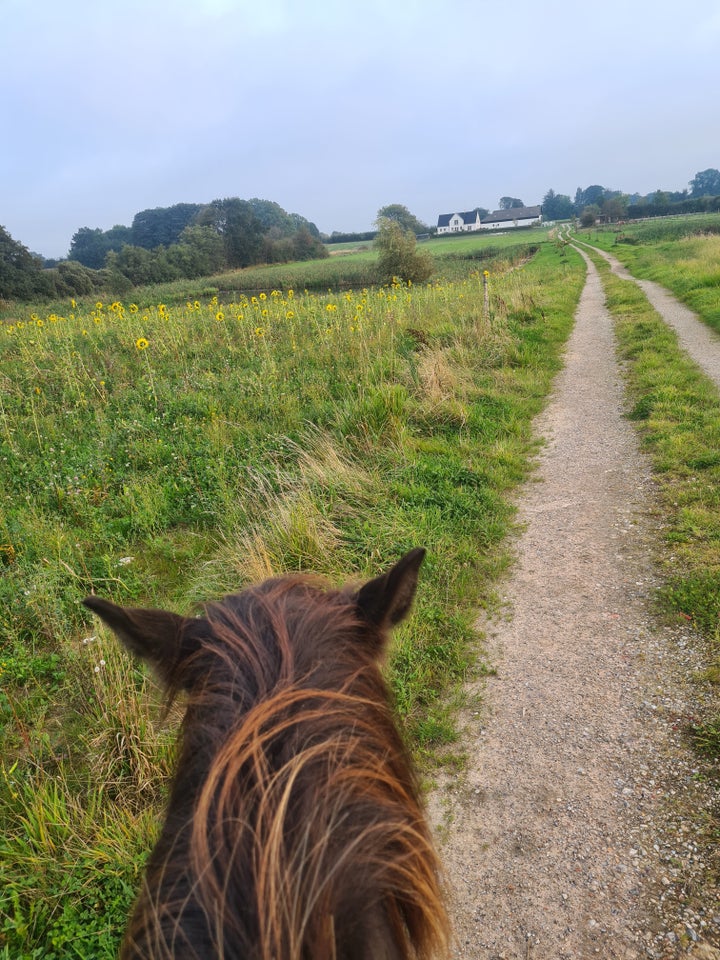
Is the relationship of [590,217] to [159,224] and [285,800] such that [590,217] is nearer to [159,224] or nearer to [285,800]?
[159,224]

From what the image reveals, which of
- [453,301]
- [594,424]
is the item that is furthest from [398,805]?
[453,301]

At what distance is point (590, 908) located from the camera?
2.12 metres

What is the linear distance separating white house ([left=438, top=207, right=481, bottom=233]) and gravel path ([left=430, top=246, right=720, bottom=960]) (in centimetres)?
13132

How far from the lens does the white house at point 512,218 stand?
114 m

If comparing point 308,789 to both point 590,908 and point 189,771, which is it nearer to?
point 189,771

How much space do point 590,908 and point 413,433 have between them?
17.0 feet

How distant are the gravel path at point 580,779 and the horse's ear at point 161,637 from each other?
180cm

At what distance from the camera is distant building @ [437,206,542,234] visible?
11469 cm

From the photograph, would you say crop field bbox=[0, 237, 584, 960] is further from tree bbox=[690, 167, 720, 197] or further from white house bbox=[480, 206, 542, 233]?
tree bbox=[690, 167, 720, 197]

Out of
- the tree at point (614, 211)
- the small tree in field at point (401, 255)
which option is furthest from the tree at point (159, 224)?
the small tree in field at point (401, 255)

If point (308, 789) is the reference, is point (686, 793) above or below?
below

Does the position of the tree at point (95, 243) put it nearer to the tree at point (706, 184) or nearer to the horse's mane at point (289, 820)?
the horse's mane at point (289, 820)

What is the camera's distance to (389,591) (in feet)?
4.48

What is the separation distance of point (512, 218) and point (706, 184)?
60.8 metres
